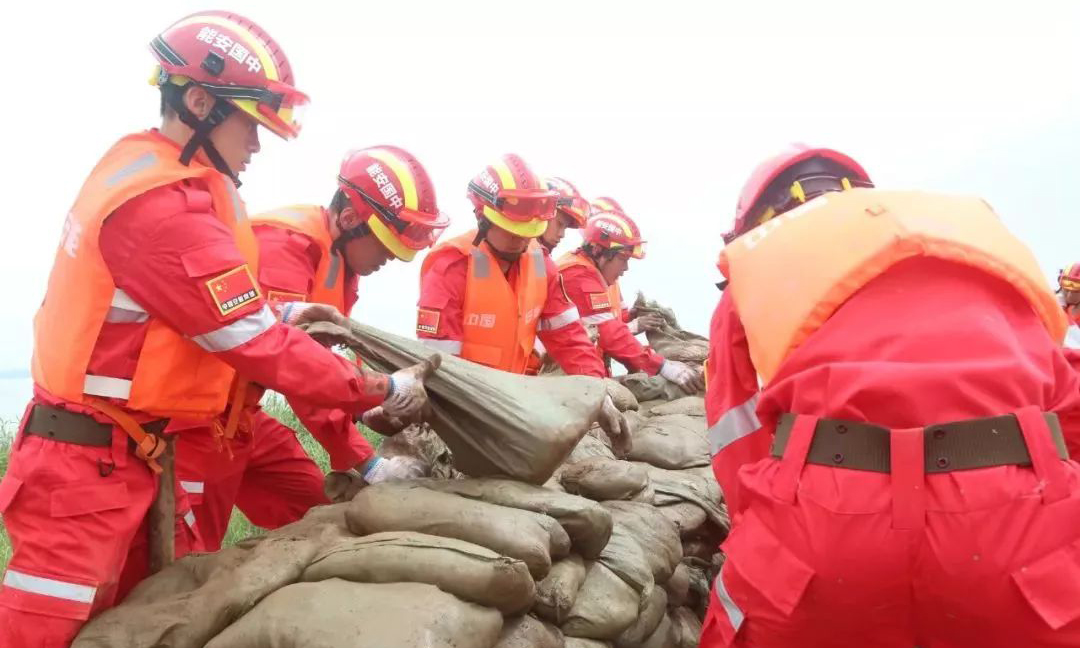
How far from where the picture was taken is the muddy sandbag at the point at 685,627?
9.65 feet

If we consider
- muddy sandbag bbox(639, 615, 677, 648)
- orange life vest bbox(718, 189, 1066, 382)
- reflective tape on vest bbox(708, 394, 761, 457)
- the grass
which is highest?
orange life vest bbox(718, 189, 1066, 382)

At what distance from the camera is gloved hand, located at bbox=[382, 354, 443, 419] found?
2439 millimetres

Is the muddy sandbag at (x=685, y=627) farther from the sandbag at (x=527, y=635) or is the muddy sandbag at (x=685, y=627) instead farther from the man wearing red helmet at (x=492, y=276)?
the man wearing red helmet at (x=492, y=276)

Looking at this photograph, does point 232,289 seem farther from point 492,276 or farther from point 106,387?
point 492,276

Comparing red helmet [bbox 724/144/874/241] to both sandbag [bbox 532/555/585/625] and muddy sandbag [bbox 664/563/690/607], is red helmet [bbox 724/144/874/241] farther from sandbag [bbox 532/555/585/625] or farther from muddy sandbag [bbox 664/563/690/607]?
muddy sandbag [bbox 664/563/690/607]

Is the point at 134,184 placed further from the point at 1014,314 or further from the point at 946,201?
the point at 1014,314

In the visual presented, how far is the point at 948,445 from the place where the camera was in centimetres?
155

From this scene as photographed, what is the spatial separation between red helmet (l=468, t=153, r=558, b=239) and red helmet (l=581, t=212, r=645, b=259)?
2.14 metres

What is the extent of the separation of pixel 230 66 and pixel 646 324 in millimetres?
5184

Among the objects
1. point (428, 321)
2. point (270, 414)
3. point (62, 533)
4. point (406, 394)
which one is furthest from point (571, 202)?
point (62, 533)

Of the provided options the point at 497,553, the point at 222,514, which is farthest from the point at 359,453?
the point at 497,553

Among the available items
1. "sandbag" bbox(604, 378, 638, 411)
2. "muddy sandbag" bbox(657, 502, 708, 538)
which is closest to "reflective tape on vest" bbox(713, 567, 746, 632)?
"muddy sandbag" bbox(657, 502, 708, 538)

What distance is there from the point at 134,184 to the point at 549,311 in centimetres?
321

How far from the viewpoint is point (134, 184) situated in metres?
2.12
